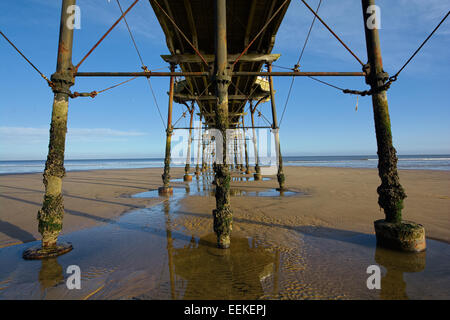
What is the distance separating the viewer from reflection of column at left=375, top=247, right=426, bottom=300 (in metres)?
2.22

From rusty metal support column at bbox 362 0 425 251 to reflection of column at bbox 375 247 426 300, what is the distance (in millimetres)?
177

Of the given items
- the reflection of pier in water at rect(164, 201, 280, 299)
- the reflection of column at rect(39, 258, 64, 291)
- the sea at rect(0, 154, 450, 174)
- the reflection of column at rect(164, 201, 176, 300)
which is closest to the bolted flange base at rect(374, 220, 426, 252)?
the reflection of pier in water at rect(164, 201, 280, 299)

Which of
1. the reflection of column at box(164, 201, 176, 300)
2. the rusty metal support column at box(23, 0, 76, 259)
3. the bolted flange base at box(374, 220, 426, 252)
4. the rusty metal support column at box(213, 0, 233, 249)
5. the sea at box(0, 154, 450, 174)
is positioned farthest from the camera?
the sea at box(0, 154, 450, 174)

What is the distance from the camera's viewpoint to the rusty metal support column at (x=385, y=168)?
320 cm

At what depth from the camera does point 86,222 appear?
525 cm

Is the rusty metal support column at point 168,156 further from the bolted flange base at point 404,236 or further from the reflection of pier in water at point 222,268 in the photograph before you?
the bolted flange base at point 404,236

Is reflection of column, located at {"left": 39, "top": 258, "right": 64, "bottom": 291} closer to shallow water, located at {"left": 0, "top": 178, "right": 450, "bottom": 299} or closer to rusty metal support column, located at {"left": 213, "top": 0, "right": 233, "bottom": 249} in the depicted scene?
shallow water, located at {"left": 0, "top": 178, "right": 450, "bottom": 299}

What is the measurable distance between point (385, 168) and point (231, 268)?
3198mm

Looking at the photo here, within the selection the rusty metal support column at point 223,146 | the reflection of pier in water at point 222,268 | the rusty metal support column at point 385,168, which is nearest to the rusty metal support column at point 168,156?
the reflection of pier in water at point 222,268

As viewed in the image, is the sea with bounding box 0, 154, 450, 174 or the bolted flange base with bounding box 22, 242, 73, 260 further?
the sea with bounding box 0, 154, 450, 174

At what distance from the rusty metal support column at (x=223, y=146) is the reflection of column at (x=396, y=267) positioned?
220 centimetres
